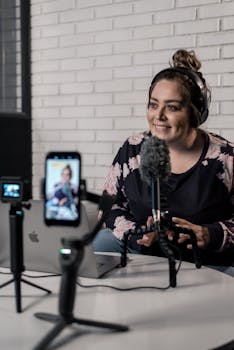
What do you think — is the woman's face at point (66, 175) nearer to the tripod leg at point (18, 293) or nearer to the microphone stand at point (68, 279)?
the microphone stand at point (68, 279)

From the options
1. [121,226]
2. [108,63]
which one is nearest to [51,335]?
[121,226]

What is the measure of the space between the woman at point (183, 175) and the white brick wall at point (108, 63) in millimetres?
787

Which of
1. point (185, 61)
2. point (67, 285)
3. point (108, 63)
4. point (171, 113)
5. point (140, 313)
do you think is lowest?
point (140, 313)

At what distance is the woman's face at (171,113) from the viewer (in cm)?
174

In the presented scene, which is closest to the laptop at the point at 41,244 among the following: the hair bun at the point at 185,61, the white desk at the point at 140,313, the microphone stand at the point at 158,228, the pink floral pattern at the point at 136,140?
the white desk at the point at 140,313

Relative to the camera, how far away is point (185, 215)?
164cm

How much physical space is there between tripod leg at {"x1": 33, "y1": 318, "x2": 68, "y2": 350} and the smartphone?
0.52ft

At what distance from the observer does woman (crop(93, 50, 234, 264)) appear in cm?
165

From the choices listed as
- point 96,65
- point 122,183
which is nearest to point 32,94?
point 96,65

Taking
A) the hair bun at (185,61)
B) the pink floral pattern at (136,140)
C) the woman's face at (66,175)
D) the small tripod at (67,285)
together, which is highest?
the hair bun at (185,61)

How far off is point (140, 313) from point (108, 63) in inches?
85.0

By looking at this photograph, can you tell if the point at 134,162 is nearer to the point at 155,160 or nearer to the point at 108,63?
the point at 155,160

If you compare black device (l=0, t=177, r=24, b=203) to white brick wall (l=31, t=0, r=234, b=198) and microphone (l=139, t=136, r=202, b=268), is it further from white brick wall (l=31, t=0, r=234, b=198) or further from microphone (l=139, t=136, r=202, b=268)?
white brick wall (l=31, t=0, r=234, b=198)

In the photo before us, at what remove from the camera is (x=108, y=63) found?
2.89 metres
